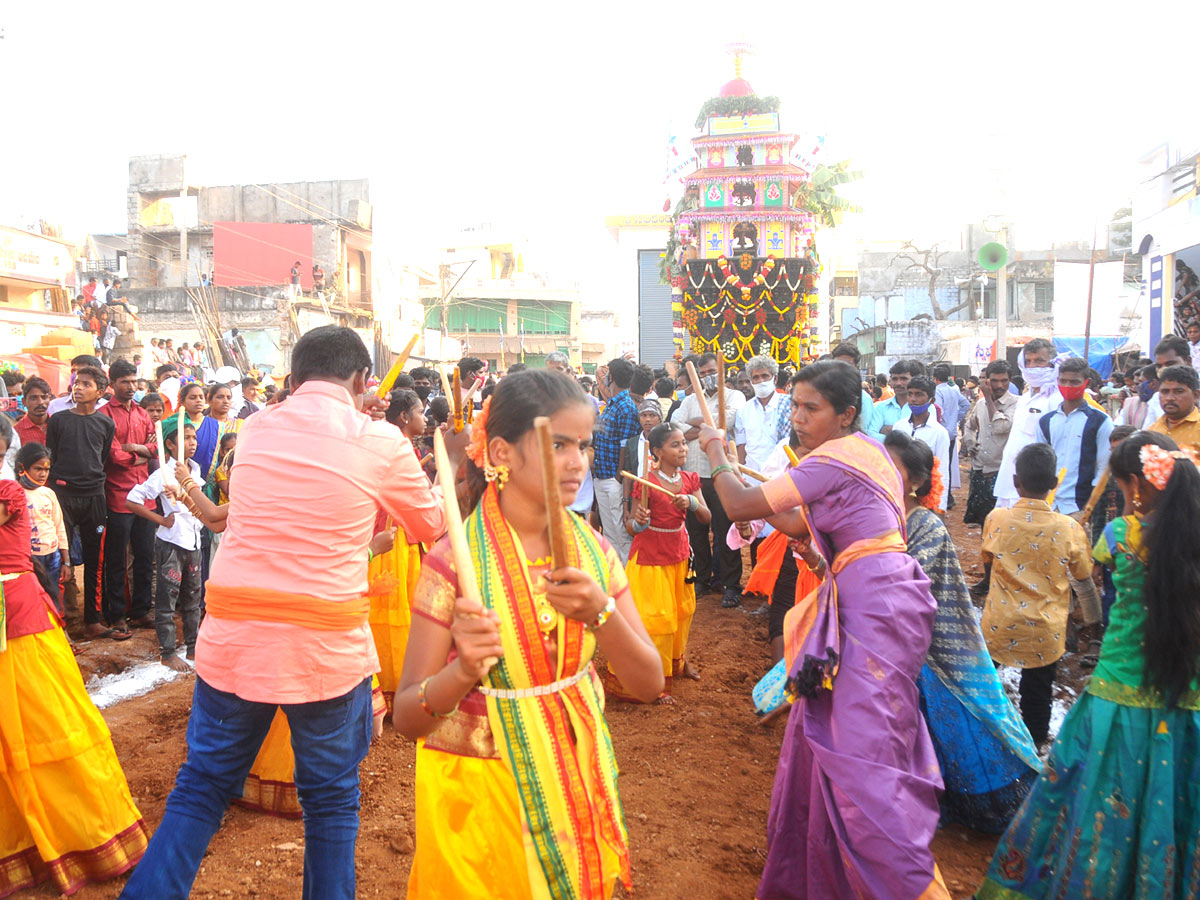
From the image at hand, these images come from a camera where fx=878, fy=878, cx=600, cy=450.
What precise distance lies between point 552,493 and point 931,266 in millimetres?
39953

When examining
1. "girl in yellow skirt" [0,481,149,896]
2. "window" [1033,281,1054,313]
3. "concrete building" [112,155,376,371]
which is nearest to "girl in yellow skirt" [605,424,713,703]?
"girl in yellow skirt" [0,481,149,896]

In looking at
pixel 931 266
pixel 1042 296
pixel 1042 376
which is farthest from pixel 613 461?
pixel 931 266

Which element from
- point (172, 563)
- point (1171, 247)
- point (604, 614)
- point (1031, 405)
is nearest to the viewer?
point (604, 614)

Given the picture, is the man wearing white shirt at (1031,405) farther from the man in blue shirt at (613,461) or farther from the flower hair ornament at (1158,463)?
the flower hair ornament at (1158,463)

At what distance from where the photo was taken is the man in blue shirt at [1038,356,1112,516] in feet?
20.3

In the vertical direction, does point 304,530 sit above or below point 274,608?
above

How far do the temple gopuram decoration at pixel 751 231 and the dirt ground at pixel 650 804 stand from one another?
905cm

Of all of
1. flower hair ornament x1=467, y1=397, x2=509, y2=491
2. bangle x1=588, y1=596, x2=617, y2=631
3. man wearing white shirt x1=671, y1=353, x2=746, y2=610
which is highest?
flower hair ornament x1=467, y1=397, x2=509, y2=491

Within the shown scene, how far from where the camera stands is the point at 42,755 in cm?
310

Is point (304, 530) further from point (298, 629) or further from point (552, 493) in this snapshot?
point (552, 493)

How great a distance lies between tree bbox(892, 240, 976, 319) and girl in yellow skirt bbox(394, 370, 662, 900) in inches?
1400

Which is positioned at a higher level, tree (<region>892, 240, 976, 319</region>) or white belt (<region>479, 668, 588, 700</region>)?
tree (<region>892, 240, 976, 319</region>)

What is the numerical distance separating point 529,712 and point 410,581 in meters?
3.09

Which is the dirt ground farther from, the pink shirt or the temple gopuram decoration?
the temple gopuram decoration
